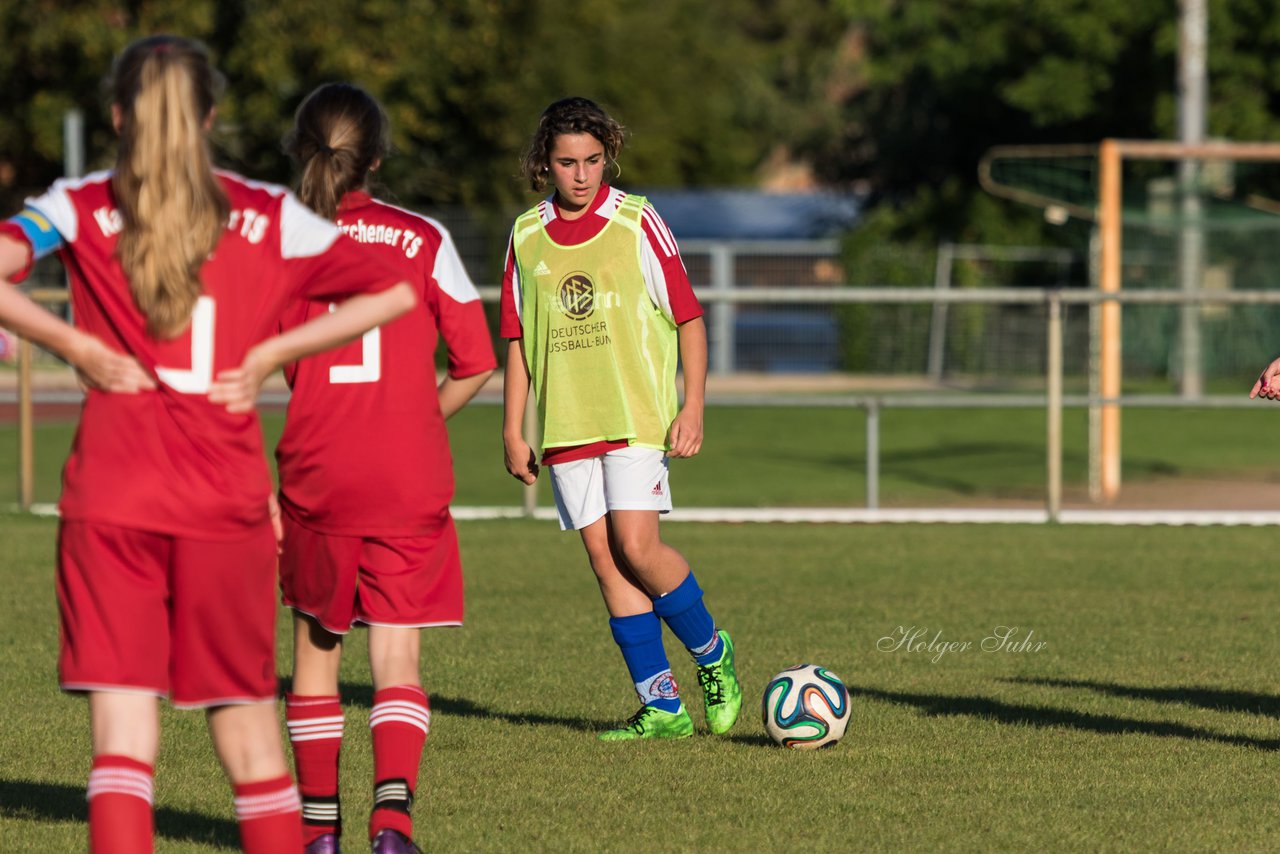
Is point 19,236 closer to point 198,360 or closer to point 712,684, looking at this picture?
point 198,360

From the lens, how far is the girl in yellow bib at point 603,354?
229 inches

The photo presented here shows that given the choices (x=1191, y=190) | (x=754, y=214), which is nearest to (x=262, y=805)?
(x=1191, y=190)

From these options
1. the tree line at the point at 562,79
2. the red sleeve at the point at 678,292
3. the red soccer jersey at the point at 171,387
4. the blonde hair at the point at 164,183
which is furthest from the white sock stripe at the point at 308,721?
the tree line at the point at 562,79

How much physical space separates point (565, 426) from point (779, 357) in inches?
970

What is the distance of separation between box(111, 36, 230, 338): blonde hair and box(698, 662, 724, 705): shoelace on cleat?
3.05 metres

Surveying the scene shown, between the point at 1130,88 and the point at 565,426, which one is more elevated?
the point at 1130,88

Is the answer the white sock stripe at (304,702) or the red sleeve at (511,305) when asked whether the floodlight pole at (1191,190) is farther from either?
the white sock stripe at (304,702)

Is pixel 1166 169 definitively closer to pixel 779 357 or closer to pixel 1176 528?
pixel 779 357

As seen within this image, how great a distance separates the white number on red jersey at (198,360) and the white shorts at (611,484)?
2.46 metres

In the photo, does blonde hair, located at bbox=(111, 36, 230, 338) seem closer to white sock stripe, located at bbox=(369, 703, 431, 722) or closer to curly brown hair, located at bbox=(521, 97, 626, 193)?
white sock stripe, located at bbox=(369, 703, 431, 722)

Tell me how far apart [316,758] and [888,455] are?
1454 centimetres

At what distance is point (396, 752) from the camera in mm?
4395

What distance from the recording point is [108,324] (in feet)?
11.6

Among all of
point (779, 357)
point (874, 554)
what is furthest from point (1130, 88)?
point (874, 554)
